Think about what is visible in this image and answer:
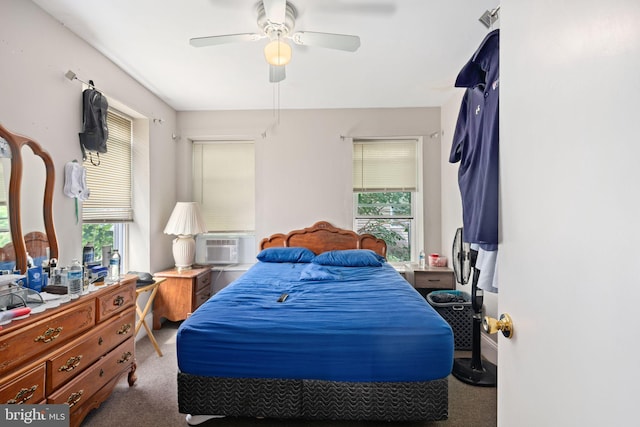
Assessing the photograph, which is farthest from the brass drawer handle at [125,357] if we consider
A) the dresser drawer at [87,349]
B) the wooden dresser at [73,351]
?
the dresser drawer at [87,349]

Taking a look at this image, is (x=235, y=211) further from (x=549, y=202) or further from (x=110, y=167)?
(x=549, y=202)

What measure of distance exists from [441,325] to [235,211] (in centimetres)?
309

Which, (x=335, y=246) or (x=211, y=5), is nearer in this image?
(x=211, y=5)

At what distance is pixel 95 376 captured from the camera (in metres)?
1.87

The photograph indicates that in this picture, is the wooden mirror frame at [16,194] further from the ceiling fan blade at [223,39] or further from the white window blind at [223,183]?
the white window blind at [223,183]

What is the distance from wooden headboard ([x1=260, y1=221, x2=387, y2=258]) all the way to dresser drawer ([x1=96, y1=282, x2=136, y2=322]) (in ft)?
6.29

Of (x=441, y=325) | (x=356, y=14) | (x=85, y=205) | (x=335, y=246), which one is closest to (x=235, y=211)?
(x=335, y=246)

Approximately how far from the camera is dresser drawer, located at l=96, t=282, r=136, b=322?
76.3 inches

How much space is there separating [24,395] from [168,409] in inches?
34.9

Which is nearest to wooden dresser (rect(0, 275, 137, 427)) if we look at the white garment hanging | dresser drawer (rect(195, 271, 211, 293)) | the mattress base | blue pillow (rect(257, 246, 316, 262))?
the mattress base

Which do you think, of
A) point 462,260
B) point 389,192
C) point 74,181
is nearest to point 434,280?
point 462,260

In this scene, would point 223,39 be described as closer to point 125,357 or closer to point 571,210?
point 571,210

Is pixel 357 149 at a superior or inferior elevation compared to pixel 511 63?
superior

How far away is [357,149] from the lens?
4.06 meters
